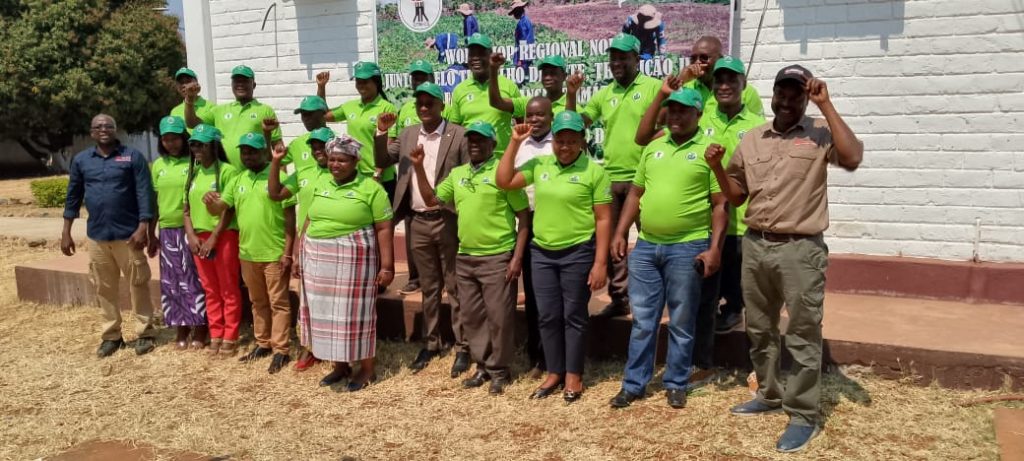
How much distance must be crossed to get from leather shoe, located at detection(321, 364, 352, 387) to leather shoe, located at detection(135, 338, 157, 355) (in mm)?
1766

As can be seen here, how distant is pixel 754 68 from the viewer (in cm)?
626

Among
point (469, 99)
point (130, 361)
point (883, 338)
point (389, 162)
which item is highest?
point (469, 99)

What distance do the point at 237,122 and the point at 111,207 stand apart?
3.71ft

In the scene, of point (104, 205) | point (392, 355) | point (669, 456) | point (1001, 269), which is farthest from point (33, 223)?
point (1001, 269)

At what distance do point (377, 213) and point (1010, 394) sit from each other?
3.71 meters

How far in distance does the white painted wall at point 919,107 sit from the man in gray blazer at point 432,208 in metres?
2.60

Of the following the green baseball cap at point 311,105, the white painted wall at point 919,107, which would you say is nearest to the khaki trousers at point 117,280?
the green baseball cap at point 311,105

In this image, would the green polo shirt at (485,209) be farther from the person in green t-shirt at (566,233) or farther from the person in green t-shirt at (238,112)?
the person in green t-shirt at (238,112)

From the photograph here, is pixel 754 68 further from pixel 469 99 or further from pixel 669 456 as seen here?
pixel 669 456

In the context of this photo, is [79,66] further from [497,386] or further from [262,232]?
[497,386]

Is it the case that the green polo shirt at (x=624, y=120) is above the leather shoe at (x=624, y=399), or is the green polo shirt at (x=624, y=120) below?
above

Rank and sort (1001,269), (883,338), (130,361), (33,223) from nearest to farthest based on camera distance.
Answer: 1. (883,338)
2. (1001,269)
3. (130,361)
4. (33,223)

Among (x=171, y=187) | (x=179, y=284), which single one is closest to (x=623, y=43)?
(x=171, y=187)

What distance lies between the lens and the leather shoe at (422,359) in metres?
5.39
